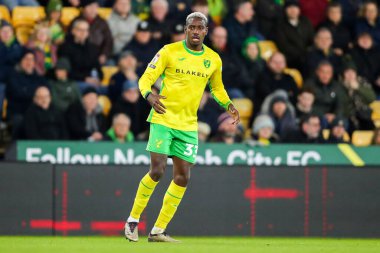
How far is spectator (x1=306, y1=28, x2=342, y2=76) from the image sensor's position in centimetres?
1802

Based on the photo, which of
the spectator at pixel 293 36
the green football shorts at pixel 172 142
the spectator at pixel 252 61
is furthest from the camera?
the spectator at pixel 293 36

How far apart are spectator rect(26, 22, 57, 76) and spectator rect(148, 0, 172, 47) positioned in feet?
5.37

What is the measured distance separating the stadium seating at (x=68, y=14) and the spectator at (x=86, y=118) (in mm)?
1986

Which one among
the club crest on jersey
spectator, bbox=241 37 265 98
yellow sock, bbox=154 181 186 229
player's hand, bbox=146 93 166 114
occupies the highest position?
spectator, bbox=241 37 265 98

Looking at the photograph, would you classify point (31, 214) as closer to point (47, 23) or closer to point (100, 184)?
point (100, 184)

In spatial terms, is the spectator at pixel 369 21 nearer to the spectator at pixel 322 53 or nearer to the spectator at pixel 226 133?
the spectator at pixel 322 53

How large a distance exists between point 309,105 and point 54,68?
406 centimetres

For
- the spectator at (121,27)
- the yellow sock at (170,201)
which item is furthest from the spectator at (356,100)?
the yellow sock at (170,201)

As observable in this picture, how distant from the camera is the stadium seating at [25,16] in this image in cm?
1770

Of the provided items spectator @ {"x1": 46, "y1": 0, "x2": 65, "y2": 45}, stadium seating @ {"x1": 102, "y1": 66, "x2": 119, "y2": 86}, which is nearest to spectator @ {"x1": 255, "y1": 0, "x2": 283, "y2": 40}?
stadium seating @ {"x1": 102, "y1": 66, "x2": 119, "y2": 86}

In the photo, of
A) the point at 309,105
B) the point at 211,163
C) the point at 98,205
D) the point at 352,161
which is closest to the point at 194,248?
the point at 98,205

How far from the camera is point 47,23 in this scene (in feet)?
57.2

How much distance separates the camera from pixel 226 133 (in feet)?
52.7

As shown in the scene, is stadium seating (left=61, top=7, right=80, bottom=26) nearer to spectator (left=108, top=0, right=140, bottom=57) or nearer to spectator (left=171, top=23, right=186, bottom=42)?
spectator (left=108, top=0, right=140, bottom=57)
